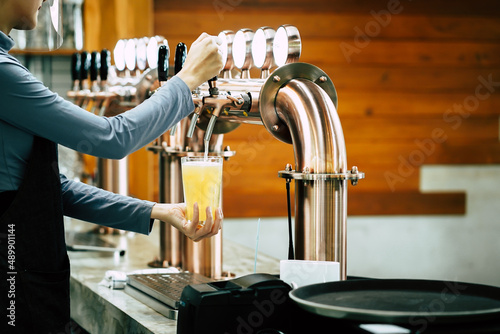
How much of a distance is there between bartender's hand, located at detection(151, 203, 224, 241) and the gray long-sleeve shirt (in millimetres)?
200

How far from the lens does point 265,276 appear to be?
50.4 inches

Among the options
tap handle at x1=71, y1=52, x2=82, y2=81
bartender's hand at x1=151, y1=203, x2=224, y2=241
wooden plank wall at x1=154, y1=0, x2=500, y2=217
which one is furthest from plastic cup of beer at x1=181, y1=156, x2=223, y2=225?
wooden plank wall at x1=154, y1=0, x2=500, y2=217

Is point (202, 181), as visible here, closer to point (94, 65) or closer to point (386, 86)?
point (94, 65)

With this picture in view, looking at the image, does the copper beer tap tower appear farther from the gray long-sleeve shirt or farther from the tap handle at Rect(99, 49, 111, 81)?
the tap handle at Rect(99, 49, 111, 81)

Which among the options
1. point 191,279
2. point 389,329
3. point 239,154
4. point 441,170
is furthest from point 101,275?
point 441,170

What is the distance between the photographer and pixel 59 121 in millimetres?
1290

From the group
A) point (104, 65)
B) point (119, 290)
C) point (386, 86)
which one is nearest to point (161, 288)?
point (119, 290)

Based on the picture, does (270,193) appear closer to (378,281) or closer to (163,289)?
(163,289)

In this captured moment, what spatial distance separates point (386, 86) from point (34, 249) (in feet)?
12.5

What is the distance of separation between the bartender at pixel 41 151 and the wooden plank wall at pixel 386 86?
3210 millimetres

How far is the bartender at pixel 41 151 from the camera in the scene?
129cm

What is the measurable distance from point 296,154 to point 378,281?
1.29 feet

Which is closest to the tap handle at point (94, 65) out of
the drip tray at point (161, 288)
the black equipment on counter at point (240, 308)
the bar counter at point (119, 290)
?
the bar counter at point (119, 290)

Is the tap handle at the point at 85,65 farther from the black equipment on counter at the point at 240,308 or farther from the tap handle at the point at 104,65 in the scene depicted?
the black equipment on counter at the point at 240,308
